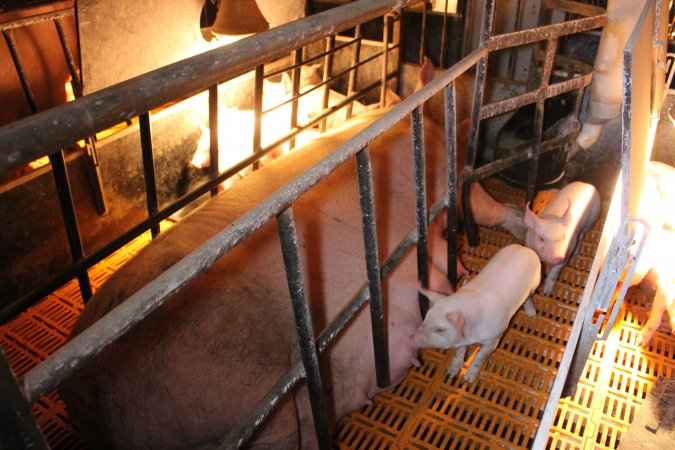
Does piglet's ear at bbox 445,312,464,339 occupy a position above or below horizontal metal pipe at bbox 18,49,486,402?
below

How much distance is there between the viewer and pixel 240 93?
4.41 meters

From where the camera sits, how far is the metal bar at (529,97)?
8.98 feet

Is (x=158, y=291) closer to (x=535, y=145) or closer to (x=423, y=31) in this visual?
(x=535, y=145)

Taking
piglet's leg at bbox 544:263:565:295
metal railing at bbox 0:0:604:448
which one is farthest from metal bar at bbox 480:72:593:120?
piglet's leg at bbox 544:263:565:295

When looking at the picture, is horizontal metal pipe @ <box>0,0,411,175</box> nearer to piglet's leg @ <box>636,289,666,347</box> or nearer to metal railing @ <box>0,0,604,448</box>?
metal railing @ <box>0,0,604,448</box>

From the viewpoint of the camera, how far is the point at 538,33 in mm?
2631

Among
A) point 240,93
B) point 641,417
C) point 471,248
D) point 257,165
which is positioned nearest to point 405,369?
point 641,417

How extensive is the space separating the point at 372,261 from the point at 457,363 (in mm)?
796

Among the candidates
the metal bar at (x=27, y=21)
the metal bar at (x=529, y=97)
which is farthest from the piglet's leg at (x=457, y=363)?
the metal bar at (x=27, y=21)

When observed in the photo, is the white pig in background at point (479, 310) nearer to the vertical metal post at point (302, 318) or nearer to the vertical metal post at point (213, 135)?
the vertical metal post at point (302, 318)

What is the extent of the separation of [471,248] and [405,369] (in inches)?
41.0

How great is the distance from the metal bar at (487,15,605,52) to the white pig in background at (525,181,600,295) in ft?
2.38

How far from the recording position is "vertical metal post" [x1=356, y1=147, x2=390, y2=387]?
1.66 meters

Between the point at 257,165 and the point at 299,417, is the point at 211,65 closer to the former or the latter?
the point at 299,417
